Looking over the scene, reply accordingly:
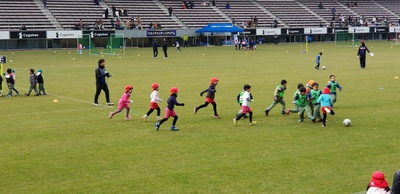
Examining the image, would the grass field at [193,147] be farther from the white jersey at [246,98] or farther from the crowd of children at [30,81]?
the white jersey at [246,98]

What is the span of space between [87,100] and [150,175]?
12664 mm

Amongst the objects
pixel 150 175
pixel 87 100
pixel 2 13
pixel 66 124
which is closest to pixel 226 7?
pixel 2 13

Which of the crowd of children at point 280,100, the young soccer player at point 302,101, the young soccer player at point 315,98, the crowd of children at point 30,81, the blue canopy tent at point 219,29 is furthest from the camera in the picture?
the blue canopy tent at point 219,29

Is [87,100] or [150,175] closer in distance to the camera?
[150,175]

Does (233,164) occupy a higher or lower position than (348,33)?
lower

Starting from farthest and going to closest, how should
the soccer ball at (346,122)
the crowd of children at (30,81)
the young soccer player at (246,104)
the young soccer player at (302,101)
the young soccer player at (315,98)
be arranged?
the crowd of children at (30,81), the young soccer player at (302,101), the young soccer player at (315,98), the young soccer player at (246,104), the soccer ball at (346,122)

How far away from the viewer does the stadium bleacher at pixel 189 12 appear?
223 ft

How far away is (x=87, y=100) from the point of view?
24.1 m

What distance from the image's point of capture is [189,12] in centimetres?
8150

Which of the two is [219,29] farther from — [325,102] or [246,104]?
[325,102]

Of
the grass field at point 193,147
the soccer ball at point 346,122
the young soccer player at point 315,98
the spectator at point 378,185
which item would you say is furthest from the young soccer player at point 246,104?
the spectator at point 378,185

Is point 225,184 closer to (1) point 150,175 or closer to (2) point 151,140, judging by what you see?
(1) point 150,175

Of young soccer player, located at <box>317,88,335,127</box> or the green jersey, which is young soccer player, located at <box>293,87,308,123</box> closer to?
the green jersey

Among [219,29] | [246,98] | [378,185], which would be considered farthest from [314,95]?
[219,29]
